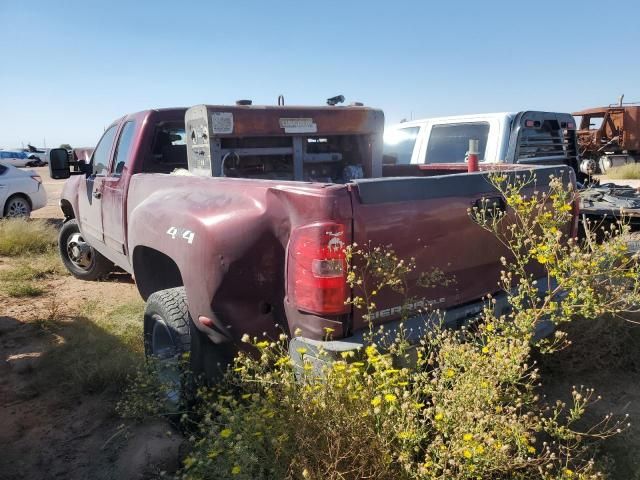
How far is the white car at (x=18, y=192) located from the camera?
11109mm

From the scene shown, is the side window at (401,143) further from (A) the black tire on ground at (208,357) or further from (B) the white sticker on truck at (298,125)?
(A) the black tire on ground at (208,357)

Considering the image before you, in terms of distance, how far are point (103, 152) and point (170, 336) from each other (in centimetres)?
313

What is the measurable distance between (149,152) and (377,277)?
2.95 m

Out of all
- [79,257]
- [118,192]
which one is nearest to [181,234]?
[118,192]

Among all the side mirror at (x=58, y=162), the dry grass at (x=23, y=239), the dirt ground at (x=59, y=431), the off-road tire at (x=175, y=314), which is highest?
the side mirror at (x=58, y=162)

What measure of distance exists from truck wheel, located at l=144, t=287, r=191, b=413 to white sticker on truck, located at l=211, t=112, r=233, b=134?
151cm

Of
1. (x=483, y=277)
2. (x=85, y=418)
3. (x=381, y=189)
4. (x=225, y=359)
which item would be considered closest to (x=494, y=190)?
(x=483, y=277)

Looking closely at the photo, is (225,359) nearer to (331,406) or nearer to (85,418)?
(331,406)

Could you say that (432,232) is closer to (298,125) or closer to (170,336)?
(170,336)

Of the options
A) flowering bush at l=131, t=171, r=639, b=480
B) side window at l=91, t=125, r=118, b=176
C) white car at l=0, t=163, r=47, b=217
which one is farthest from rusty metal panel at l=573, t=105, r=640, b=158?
flowering bush at l=131, t=171, r=639, b=480

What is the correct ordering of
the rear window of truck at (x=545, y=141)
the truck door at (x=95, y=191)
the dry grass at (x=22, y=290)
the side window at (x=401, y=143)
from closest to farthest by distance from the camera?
the truck door at (x=95, y=191) < the dry grass at (x=22, y=290) < the rear window of truck at (x=545, y=141) < the side window at (x=401, y=143)

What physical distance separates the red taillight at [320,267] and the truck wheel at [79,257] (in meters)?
4.74

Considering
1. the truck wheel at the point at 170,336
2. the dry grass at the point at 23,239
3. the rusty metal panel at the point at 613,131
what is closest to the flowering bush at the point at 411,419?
the truck wheel at the point at 170,336

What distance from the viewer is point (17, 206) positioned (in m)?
11.4
